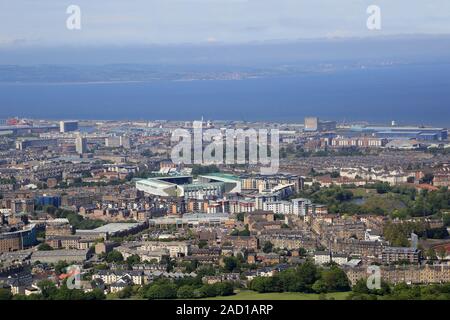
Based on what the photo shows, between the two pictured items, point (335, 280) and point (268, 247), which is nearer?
point (335, 280)

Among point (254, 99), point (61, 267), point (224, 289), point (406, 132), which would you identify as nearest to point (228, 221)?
Result: point (61, 267)

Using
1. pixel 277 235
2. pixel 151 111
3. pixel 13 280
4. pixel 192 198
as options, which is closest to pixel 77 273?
pixel 13 280

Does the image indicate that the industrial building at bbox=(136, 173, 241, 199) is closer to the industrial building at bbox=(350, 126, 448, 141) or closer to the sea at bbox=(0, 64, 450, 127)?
the industrial building at bbox=(350, 126, 448, 141)

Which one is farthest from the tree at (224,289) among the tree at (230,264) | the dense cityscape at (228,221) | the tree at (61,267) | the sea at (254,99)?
the sea at (254,99)

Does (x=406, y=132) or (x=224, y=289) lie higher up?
(x=224, y=289)

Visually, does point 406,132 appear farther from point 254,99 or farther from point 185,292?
point 185,292

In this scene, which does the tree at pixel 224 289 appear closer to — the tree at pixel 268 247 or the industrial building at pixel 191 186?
the tree at pixel 268 247

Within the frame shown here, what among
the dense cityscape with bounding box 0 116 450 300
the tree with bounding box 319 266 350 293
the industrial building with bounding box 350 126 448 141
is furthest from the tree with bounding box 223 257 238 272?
the industrial building with bounding box 350 126 448 141
